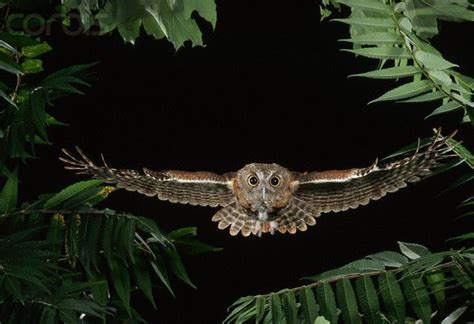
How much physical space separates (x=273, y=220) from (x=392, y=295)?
0.57 metres

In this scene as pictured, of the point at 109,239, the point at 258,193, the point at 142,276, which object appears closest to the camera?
the point at 109,239

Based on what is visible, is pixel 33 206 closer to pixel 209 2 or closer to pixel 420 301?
pixel 209 2

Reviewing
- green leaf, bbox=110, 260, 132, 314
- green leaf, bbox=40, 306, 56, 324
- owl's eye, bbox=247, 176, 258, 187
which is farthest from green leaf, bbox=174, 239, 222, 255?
green leaf, bbox=40, 306, 56, 324

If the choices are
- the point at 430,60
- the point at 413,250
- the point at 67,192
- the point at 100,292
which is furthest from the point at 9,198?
the point at 430,60

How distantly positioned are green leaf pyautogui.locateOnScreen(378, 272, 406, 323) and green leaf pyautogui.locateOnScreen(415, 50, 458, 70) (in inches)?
14.6

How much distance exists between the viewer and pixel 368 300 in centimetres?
130

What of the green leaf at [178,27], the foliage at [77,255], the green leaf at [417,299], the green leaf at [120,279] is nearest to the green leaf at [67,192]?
the foliage at [77,255]

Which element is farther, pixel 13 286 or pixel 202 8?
pixel 13 286

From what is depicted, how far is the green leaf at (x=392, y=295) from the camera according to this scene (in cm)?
129

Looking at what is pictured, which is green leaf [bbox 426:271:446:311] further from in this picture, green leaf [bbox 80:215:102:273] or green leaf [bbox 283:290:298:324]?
green leaf [bbox 80:215:102:273]

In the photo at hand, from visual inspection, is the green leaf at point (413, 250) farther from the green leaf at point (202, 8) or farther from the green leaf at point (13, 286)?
the green leaf at point (13, 286)

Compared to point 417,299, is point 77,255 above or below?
above

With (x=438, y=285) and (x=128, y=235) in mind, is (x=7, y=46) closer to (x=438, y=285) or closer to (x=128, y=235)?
(x=128, y=235)

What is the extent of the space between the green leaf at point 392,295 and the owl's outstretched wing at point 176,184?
592mm
